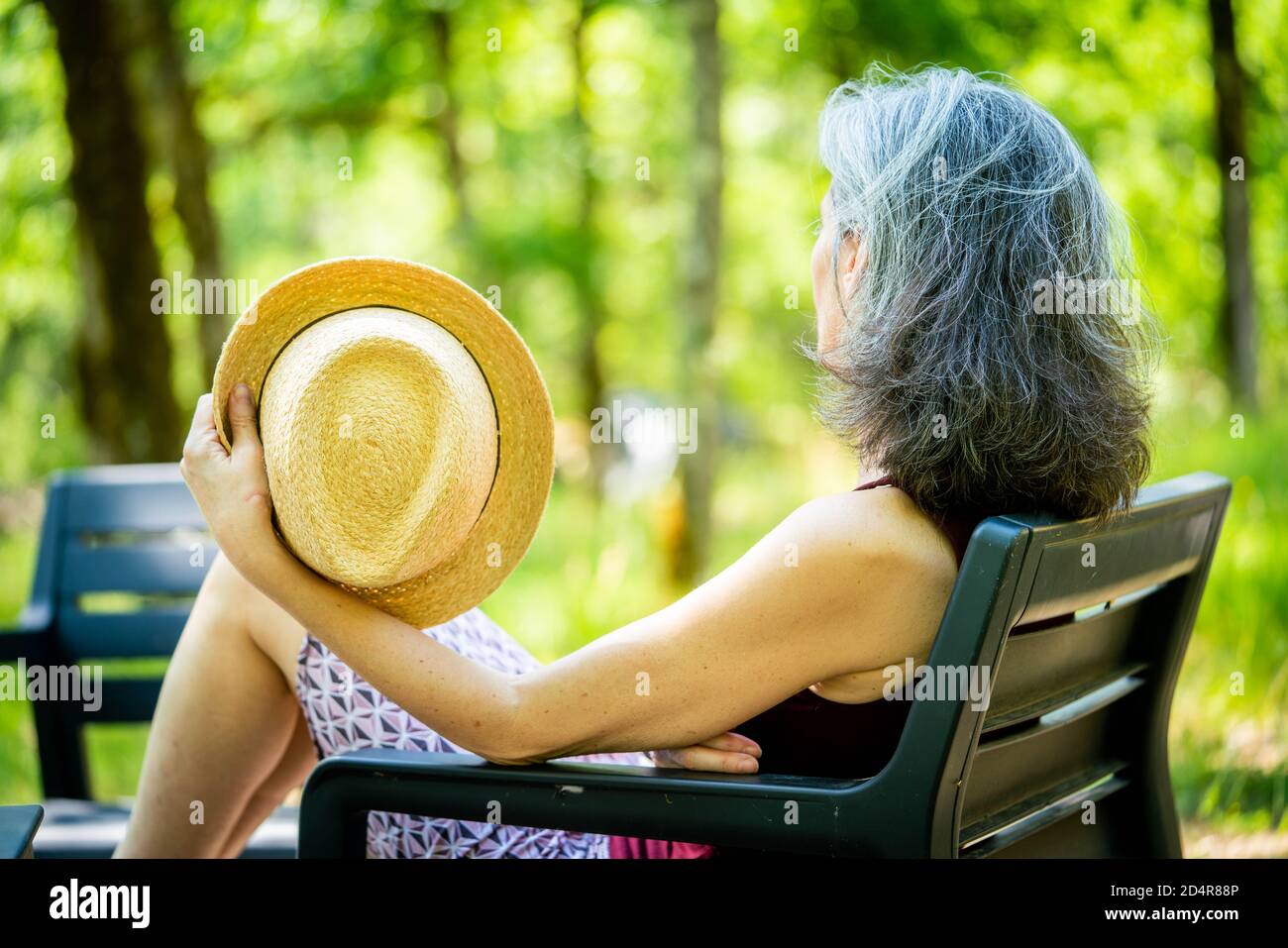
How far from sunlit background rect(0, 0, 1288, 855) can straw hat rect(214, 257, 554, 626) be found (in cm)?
48

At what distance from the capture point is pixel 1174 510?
60.7 inches

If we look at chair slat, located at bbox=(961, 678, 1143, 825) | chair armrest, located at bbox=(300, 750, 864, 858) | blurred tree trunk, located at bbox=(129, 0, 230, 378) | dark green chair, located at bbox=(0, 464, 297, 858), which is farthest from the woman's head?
blurred tree trunk, located at bbox=(129, 0, 230, 378)

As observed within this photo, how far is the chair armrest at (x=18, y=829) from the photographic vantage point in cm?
125

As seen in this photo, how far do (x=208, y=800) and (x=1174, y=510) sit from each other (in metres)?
1.45

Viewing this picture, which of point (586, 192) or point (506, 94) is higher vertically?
point (506, 94)

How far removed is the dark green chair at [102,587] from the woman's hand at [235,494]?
4.37 ft

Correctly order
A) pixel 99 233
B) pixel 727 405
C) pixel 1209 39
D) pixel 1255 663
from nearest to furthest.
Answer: pixel 1255 663, pixel 99 233, pixel 1209 39, pixel 727 405

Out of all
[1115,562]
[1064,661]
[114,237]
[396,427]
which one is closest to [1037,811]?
[1064,661]

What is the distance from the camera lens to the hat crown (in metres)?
1.50

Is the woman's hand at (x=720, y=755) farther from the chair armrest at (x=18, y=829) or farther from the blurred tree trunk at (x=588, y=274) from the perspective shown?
the blurred tree trunk at (x=588, y=274)

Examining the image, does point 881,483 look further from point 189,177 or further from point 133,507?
point 189,177

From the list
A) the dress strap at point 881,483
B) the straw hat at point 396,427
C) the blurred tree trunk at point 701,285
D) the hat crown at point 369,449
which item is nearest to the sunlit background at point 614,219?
the blurred tree trunk at point 701,285
